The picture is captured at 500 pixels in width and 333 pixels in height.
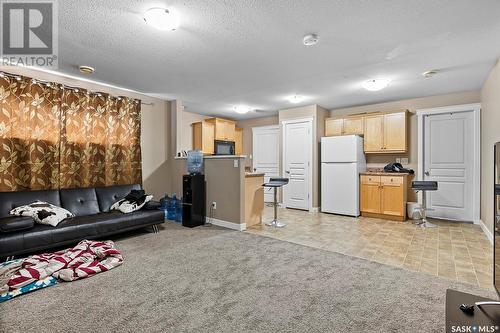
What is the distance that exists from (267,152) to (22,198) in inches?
214

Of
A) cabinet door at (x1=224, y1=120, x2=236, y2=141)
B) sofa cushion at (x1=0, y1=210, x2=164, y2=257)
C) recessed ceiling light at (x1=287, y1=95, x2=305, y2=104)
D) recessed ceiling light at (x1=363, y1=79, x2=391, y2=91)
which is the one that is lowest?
sofa cushion at (x1=0, y1=210, x2=164, y2=257)

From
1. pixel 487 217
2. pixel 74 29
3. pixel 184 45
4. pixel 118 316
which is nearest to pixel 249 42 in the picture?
pixel 184 45

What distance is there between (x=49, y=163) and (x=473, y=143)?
23.9ft

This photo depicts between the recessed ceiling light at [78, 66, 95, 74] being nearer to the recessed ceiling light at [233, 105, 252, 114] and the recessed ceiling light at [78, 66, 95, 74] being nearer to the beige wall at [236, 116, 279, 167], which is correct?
the recessed ceiling light at [233, 105, 252, 114]

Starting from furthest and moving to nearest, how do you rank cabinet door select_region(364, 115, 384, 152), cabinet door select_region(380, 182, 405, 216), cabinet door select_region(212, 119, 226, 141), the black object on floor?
cabinet door select_region(212, 119, 226, 141) → cabinet door select_region(364, 115, 384, 152) → cabinet door select_region(380, 182, 405, 216) → the black object on floor

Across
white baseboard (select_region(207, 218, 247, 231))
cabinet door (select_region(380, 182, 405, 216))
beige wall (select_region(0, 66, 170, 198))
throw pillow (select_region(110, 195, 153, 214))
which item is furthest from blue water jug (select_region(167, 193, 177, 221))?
cabinet door (select_region(380, 182, 405, 216))

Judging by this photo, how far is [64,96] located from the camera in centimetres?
382

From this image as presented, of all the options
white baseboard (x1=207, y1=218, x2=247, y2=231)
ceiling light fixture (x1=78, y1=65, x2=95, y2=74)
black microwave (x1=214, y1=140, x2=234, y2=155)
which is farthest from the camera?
black microwave (x1=214, y1=140, x2=234, y2=155)

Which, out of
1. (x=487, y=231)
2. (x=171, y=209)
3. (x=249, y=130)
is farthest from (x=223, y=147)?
(x=487, y=231)

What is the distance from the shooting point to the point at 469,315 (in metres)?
1.10

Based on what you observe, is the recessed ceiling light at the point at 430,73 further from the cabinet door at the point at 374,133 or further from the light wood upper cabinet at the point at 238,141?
the light wood upper cabinet at the point at 238,141

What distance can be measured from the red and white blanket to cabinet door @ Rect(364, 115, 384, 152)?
5.13m

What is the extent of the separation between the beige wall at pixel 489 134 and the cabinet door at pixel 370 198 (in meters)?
1.63

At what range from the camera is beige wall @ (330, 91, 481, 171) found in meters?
4.72
